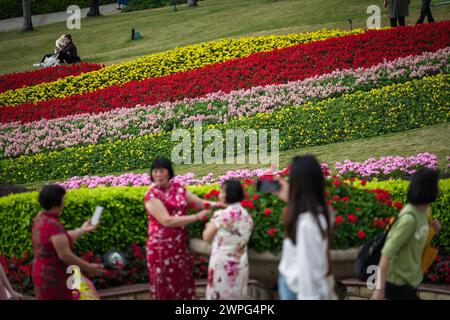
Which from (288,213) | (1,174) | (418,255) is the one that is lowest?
(1,174)

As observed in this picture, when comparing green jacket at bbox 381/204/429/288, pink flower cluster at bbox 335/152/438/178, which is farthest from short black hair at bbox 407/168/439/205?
pink flower cluster at bbox 335/152/438/178

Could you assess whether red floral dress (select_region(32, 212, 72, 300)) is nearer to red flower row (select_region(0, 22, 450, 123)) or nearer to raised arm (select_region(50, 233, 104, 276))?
raised arm (select_region(50, 233, 104, 276))

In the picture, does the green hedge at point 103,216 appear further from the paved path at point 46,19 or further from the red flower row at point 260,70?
the paved path at point 46,19

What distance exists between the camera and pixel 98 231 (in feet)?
26.7

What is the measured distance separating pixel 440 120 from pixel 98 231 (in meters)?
6.46

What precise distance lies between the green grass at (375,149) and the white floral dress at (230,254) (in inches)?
206

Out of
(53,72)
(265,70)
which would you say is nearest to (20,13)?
(53,72)

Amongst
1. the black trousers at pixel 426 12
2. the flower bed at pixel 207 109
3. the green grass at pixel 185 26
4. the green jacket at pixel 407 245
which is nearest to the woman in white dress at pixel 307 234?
the green jacket at pixel 407 245

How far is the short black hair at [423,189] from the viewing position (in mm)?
5531

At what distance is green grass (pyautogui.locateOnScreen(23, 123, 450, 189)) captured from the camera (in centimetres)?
1128

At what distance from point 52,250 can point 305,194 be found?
6.93 ft

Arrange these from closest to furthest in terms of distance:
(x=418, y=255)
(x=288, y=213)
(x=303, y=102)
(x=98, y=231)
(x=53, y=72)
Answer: (x=288, y=213)
(x=418, y=255)
(x=98, y=231)
(x=303, y=102)
(x=53, y=72)

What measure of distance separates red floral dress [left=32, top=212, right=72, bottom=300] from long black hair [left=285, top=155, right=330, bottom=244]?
189 centimetres
